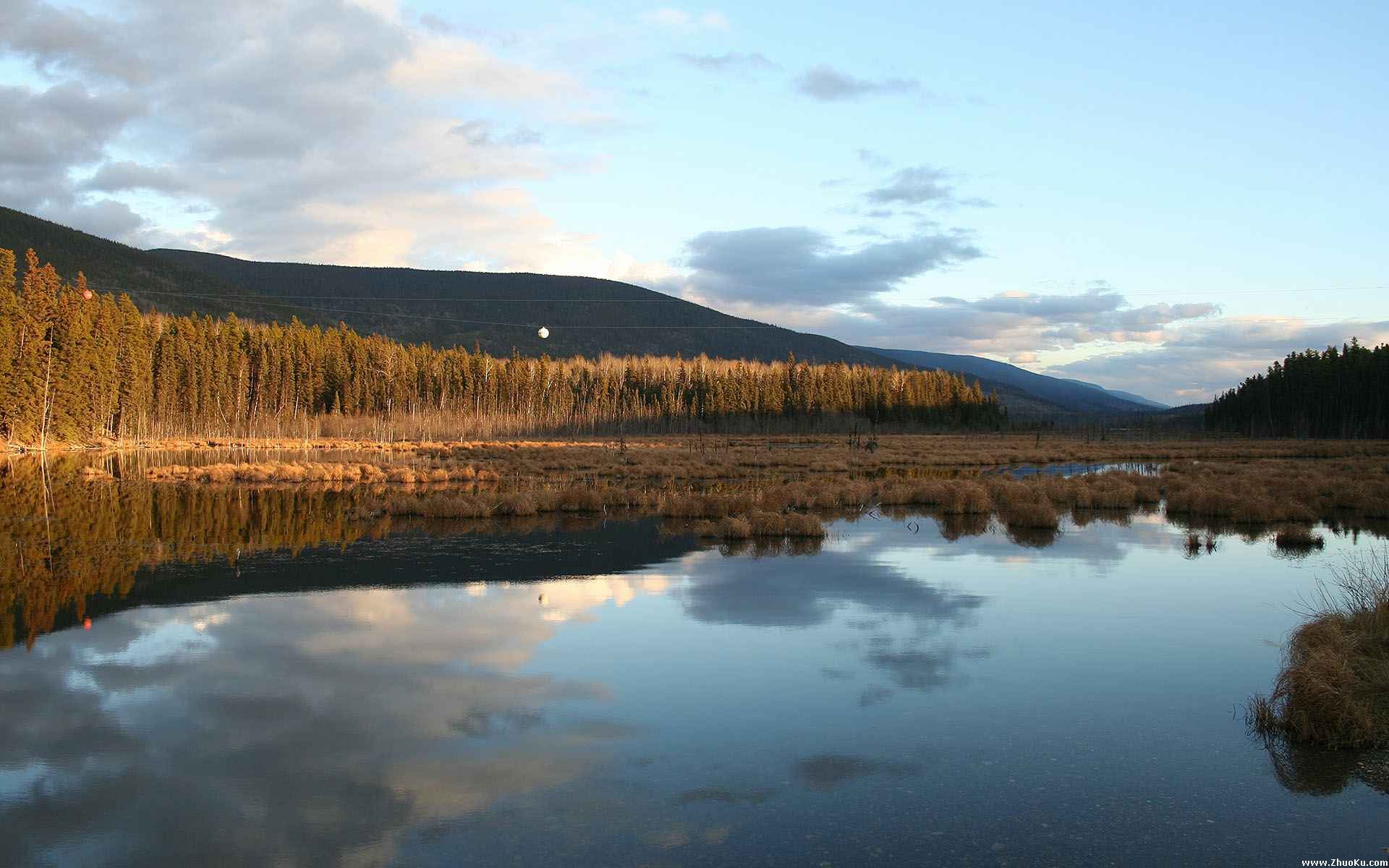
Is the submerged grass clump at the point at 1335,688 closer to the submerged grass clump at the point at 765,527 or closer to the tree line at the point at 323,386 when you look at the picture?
the submerged grass clump at the point at 765,527

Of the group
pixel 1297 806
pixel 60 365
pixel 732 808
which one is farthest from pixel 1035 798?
pixel 60 365

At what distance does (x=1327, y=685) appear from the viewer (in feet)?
27.7

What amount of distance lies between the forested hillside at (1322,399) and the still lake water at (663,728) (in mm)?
93028

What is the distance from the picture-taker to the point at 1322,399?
97375mm

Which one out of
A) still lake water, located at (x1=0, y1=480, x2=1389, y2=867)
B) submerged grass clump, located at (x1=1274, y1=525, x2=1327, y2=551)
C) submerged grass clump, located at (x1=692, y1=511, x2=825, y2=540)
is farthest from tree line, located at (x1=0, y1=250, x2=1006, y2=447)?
submerged grass clump, located at (x1=1274, y1=525, x2=1327, y2=551)

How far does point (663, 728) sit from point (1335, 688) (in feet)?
20.9

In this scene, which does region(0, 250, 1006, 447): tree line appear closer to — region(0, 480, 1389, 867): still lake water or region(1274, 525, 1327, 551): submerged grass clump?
region(0, 480, 1389, 867): still lake water

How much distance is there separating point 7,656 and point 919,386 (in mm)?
123889

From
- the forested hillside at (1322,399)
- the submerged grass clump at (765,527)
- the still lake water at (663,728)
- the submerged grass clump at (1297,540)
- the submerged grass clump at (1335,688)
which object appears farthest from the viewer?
the forested hillside at (1322,399)

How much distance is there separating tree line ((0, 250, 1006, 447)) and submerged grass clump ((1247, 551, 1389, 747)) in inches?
2725

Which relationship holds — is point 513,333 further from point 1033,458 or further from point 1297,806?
point 1297,806

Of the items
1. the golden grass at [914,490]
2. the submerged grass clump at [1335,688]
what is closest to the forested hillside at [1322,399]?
the golden grass at [914,490]

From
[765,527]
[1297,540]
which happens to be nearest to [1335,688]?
[765,527]

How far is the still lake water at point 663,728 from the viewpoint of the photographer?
21.1ft
